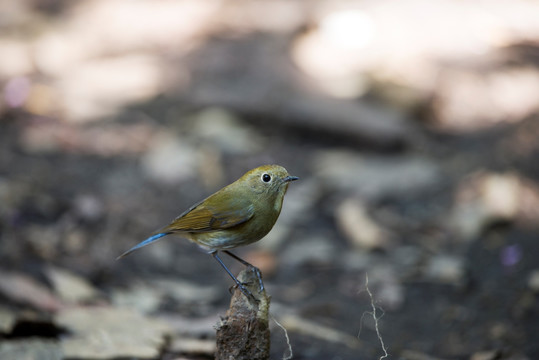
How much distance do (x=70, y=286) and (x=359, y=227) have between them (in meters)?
2.59

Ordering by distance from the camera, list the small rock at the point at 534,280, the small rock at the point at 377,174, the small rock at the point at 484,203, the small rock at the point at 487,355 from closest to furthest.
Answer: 1. the small rock at the point at 487,355
2. the small rock at the point at 534,280
3. the small rock at the point at 484,203
4. the small rock at the point at 377,174

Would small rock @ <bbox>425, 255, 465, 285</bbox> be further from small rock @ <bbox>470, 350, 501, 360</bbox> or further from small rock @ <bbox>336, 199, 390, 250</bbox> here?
small rock @ <bbox>470, 350, 501, 360</bbox>

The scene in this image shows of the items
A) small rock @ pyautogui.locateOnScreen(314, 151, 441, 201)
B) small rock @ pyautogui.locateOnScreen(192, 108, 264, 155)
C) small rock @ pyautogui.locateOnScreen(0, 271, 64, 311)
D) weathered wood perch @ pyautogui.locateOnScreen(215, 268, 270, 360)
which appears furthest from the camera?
small rock @ pyautogui.locateOnScreen(192, 108, 264, 155)

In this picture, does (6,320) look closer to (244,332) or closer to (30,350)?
(30,350)

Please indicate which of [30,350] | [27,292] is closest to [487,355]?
[30,350]

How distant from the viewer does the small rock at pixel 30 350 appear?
3.35 metres

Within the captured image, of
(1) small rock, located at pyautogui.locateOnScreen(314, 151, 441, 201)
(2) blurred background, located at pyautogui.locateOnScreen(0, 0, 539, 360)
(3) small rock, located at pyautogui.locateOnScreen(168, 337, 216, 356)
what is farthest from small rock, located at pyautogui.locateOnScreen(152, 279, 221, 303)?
(1) small rock, located at pyautogui.locateOnScreen(314, 151, 441, 201)

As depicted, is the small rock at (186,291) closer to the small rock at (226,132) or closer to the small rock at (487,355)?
the small rock at (487,355)

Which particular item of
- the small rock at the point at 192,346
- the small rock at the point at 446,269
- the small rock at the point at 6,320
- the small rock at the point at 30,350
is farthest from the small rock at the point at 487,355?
the small rock at the point at 6,320

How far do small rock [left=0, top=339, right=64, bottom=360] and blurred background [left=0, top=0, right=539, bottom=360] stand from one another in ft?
0.04

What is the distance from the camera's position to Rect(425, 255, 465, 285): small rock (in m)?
4.88

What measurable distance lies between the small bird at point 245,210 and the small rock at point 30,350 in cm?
99

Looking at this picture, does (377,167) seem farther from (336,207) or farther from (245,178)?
(245,178)

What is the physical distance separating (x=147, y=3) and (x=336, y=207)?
5.48 meters
